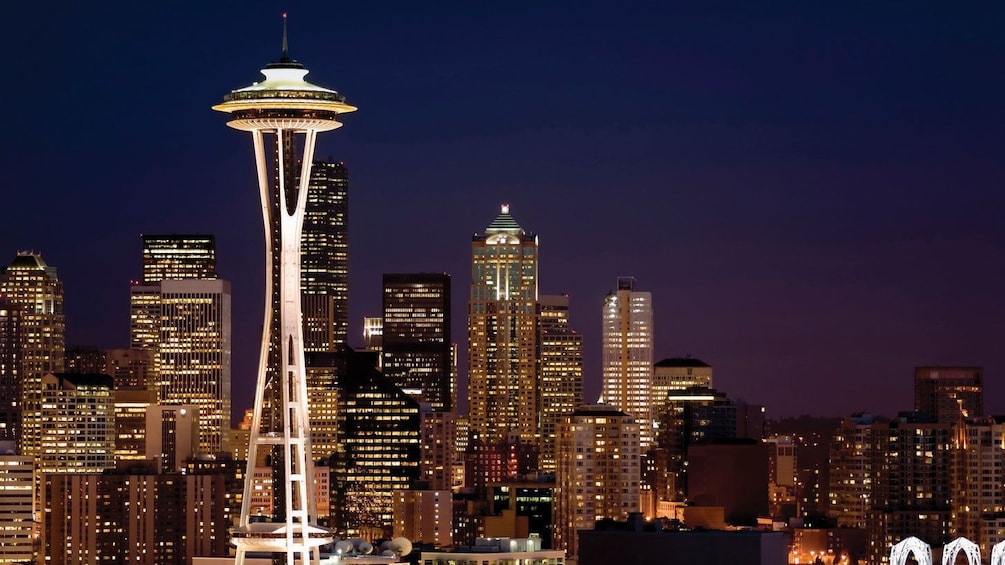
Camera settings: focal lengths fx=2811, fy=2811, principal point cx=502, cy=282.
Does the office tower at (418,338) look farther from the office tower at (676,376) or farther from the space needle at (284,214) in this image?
the space needle at (284,214)

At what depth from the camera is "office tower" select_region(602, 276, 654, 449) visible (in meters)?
174

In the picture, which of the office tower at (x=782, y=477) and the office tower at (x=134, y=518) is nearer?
the office tower at (x=134, y=518)

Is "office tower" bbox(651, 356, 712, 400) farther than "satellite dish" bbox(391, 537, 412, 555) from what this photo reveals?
Yes

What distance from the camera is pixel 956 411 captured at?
139250 millimetres

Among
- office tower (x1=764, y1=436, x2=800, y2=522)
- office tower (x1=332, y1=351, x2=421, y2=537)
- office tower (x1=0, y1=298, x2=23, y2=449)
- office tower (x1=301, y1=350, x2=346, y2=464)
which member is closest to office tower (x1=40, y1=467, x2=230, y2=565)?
office tower (x1=332, y1=351, x2=421, y2=537)

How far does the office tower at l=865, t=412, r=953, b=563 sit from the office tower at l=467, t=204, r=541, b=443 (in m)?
29.6

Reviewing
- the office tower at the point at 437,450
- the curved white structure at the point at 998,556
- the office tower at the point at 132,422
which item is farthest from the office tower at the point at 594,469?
the curved white structure at the point at 998,556

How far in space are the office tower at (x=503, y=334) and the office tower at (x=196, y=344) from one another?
49.8 ft

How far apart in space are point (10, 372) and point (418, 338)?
25.6 m

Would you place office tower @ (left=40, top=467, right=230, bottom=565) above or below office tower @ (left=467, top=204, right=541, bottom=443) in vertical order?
below

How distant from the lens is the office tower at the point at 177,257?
16800 centimetres

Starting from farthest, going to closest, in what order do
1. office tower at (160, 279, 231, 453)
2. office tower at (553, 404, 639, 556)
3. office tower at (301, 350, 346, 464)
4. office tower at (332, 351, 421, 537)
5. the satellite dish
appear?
office tower at (160, 279, 231, 453) → office tower at (301, 350, 346, 464) → office tower at (332, 351, 421, 537) → office tower at (553, 404, 639, 556) → the satellite dish

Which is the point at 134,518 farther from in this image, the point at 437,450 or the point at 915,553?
the point at 915,553

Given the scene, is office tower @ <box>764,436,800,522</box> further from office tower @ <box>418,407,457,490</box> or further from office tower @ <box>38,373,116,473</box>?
office tower @ <box>38,373,116,473</box>
